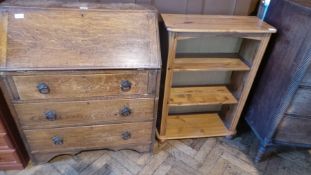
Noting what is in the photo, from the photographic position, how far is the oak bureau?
1033 mm

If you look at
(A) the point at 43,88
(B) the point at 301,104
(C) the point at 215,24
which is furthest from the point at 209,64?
(A) the point at 43,88

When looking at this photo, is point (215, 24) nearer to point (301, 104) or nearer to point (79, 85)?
point (301, 104)

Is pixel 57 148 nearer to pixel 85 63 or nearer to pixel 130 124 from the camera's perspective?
pixel 130 124

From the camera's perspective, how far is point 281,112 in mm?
1292

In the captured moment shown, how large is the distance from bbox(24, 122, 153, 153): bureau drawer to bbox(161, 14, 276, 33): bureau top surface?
0.63 meters

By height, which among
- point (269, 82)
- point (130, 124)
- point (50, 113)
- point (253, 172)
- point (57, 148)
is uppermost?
point (269, 82)

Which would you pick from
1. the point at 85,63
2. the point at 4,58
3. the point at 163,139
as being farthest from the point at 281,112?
the point at 4,58

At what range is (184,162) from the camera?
1520mm

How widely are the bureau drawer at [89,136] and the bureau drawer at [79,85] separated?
26cm

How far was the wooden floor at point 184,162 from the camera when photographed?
143 centimetres

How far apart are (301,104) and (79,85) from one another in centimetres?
127

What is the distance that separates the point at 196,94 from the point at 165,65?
42 centimetres

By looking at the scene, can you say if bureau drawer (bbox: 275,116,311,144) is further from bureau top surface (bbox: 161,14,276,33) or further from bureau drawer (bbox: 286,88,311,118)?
bureau top surface (bbox: 161,14,276,33)

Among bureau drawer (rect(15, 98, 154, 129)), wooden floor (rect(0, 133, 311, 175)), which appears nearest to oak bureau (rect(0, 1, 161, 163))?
bureau drawer (rect(15, 98, 154, 129))
